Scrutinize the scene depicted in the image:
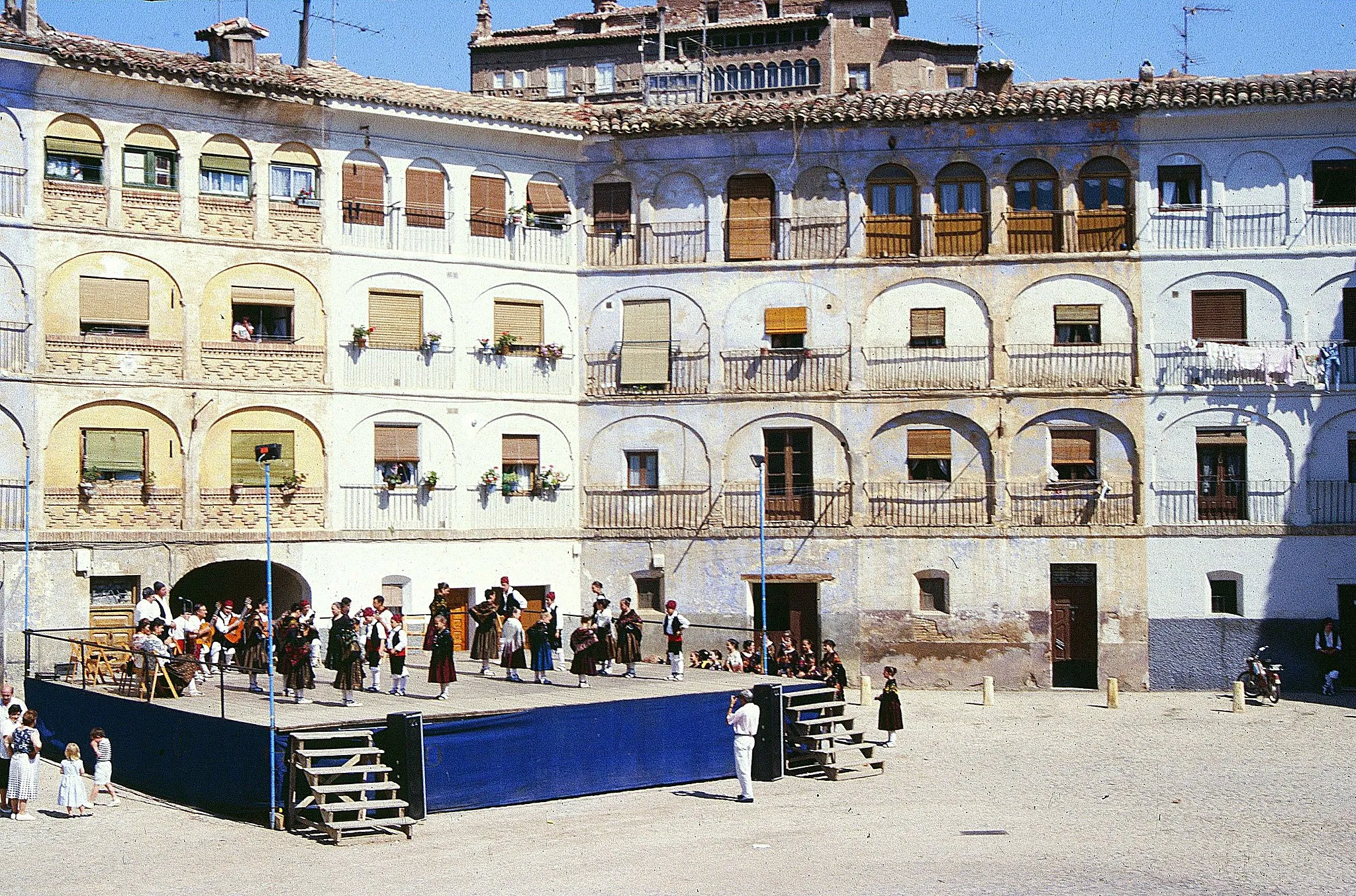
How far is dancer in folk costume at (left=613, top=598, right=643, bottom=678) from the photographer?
117ft

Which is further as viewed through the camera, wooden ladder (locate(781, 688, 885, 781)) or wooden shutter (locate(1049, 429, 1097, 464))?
wooden shutter (locate(1049, 429, 1097, 464))

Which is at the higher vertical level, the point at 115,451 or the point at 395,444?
the point at 395,444

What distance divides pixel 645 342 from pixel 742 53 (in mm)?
33459

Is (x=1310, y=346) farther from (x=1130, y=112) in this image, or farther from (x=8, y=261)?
(x=8, y=261)

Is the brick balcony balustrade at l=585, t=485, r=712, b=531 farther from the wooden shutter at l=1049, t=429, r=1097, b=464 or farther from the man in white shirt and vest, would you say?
the man in white shirt and vest

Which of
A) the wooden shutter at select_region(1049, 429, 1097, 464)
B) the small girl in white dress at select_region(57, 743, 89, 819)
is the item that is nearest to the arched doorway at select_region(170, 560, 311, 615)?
the small girl in white dress at select_region(57, 743, 89, 819)

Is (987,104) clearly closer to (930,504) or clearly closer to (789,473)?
(930,504)

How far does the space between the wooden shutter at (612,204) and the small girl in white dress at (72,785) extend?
23.1 m

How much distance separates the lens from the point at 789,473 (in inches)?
1832

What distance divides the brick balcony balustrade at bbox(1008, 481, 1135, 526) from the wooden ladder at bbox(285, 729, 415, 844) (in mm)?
21794

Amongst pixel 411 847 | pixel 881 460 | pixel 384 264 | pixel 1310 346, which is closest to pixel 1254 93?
pixel 1310 346

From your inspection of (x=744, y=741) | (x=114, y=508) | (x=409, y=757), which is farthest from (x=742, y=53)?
(x=409, y=757)

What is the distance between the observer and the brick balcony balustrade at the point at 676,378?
46781 millimetres

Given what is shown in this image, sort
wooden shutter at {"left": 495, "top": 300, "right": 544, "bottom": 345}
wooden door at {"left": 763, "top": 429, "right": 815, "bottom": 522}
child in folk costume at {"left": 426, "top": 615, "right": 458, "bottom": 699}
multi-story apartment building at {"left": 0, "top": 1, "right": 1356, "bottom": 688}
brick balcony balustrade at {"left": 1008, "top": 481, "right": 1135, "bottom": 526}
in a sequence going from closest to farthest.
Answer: child in folk costume at {"left": 426, "top": 615, "right": 458, "bottom": 699}
multi-story apartment building at {"left": 0, "top": 1, "right": 1356, "bottom": 688}
brick balcony balustrade at {"left": 1008, "top": 481, "right": 1135, "bottom": 526}
wooden shutter at {"left": 495, "top": 300, "right": 544, "bottom": 345}
wooden door at {"left": 763, "top": 429, "right": 815, "bottom": 522}
